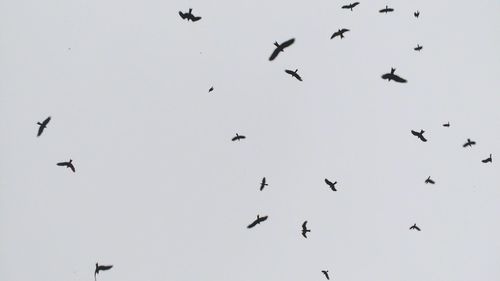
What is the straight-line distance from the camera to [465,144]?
18609 millimetres

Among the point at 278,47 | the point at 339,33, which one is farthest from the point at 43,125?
the point at 339,33

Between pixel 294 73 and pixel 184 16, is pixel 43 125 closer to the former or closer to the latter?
pixel 184 16

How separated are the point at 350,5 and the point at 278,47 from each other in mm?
3992

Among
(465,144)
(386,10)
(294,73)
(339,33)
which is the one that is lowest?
(465,144)

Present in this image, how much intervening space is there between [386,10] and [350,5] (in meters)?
2.56

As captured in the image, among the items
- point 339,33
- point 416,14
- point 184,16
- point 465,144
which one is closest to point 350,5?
point 339,33

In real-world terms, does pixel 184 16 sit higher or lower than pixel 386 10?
lower

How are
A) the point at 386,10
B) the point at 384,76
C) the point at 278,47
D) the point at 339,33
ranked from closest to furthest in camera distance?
the point at 278,47, the point at 384,76, the point at 339,33, the point at 386,10

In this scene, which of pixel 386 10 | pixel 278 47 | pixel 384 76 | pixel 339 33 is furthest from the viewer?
pixel 386 10

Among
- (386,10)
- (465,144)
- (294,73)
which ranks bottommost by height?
(465,144)

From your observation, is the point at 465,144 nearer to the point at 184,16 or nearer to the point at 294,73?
the point at 294,73

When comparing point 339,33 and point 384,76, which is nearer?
point 384,76

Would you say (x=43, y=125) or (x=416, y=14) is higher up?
(x=416, y=14)

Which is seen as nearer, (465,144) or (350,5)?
(350,5)
